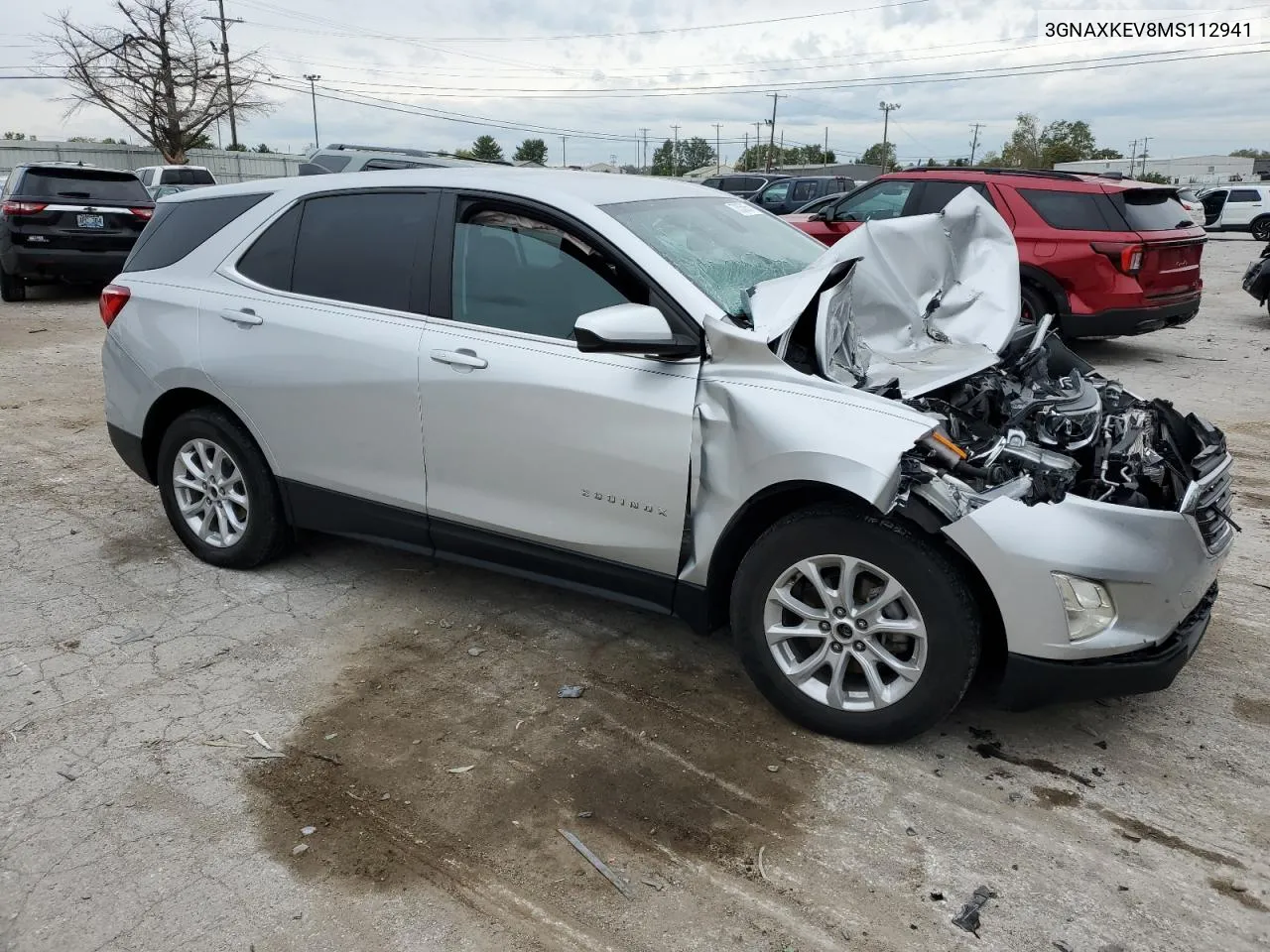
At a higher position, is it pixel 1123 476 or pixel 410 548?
pixel 1123 476

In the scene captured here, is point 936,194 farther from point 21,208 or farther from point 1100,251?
point 21,208

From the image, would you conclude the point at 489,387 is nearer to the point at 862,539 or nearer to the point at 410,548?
the point at 410,548

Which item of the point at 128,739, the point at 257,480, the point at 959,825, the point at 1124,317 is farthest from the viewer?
the point at 1124,317

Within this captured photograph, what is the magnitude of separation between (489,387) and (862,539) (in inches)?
58.0

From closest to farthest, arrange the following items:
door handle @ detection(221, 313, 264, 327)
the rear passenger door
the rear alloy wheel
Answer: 1. the rear passenger door
2. door handle @ detection(221, 313, 264, 327)
3. the rear alloy wheel

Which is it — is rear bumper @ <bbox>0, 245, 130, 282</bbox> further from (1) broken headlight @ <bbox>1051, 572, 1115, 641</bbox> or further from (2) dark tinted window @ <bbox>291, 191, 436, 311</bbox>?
(1) broken headlight @ <bbox>1051, 572, 1115, 641</bbox>

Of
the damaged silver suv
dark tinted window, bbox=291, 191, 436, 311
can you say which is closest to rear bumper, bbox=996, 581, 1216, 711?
the damaged silver suv

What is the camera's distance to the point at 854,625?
309 cm

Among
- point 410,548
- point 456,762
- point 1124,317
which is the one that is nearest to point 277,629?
point 410,548

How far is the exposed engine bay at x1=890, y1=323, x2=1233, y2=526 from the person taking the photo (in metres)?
2.89

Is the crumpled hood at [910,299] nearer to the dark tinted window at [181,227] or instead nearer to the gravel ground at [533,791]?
the gravel ground at [533,791]

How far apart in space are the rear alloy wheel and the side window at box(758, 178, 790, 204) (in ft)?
50.4

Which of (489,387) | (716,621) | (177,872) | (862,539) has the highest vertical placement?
(489,387)

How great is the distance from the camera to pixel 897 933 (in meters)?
2.46
